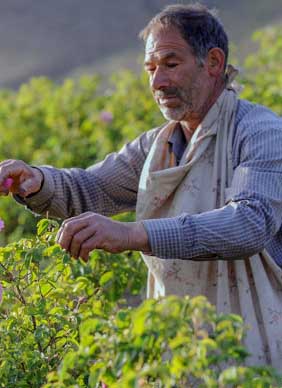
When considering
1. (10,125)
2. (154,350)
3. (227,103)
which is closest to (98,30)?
(10,125)

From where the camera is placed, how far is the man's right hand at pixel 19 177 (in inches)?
128

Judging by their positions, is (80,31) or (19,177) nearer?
(19,177)

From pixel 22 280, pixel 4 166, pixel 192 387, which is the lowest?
pixel 192 387

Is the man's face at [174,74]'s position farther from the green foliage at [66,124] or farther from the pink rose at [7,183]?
the green foliage at [66,124]

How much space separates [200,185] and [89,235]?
69cm

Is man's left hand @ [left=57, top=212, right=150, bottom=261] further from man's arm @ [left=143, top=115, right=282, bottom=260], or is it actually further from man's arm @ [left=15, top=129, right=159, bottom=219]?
man's arm @ [left=15, top=129, right=159, bottom=219]

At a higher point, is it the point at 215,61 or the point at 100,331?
the point at 215,61

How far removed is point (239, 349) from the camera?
7.22 ft

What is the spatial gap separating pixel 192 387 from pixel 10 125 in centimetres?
508

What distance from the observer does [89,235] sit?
2760 mm

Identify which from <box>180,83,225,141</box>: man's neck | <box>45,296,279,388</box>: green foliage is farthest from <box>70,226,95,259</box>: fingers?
<box>180,83,225,141</box>: man's neck

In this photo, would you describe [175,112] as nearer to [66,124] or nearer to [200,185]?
[200,185]

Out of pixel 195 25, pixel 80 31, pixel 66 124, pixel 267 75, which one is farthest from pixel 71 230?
pixel 80 31

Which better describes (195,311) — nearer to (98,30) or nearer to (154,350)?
(154,350)
